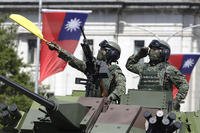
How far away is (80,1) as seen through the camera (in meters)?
56.9

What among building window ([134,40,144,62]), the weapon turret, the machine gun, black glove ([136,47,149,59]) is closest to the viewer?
the weapon turret

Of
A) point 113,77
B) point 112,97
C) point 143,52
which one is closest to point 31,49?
point 143,52

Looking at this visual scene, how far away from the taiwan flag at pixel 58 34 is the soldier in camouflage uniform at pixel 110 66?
12.3 metres

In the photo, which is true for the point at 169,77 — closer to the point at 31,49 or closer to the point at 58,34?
the point at 58,34

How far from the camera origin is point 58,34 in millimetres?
28688

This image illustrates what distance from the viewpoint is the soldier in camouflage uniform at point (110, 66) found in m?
14.2

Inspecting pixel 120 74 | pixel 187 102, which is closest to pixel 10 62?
pixel 187 102

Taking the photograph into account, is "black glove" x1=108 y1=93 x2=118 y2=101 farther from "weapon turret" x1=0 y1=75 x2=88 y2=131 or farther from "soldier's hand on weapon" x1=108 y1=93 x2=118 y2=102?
"weapon turret" x1=0 y1=75 x2=88 y2=131

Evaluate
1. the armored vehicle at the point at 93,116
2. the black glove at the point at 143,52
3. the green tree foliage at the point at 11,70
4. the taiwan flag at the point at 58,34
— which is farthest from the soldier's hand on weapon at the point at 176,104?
the green tree foliage at the point at 11,70

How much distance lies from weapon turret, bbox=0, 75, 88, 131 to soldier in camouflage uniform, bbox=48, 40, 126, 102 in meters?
0.92

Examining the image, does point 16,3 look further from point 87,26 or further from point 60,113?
point 60,113

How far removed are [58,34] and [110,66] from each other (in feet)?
46.0

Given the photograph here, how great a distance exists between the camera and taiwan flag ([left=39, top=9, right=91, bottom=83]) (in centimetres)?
2753

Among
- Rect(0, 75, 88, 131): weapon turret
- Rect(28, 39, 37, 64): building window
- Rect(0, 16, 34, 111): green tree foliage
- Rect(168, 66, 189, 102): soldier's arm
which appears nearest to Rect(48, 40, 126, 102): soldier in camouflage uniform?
Result: Rect(168, 66, 189, 102): soldier's arm
